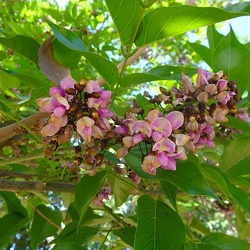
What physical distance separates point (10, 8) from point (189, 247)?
227 cm

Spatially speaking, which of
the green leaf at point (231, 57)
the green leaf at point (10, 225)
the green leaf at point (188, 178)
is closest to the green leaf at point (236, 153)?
the green leaf at point (231, 57)

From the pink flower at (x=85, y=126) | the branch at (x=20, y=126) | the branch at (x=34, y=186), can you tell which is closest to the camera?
the pink flower at (x=85, y=126)

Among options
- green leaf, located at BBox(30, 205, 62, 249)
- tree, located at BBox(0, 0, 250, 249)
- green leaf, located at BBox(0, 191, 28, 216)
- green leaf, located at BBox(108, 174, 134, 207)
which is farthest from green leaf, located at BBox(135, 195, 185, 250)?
green leaf, located at BBox(0, 191, 28, 216)

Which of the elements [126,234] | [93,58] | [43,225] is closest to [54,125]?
[93,58]

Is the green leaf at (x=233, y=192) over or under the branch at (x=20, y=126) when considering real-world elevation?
under

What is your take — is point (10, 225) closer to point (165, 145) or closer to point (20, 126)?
point (20, 126)

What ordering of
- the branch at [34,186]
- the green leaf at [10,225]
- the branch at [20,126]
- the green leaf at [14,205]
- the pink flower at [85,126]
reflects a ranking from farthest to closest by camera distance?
the green leaf at [14,205], the green leaf at [10,225], the branch at [34,186], the branch at [20,126], the pink flower at [85,126]

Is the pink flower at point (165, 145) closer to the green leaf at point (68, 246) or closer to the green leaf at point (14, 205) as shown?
the green leaf at point (68, 246)

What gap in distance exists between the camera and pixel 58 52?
87 centimetres

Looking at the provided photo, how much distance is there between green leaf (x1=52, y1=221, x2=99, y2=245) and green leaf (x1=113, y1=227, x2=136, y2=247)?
0.07 metres

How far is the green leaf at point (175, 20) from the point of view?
2.34 ft

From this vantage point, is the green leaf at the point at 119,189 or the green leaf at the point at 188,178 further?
the green leaf at the point at 119,189

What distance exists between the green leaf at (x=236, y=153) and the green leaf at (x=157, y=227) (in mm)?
263

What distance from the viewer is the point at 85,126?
2.31ft
